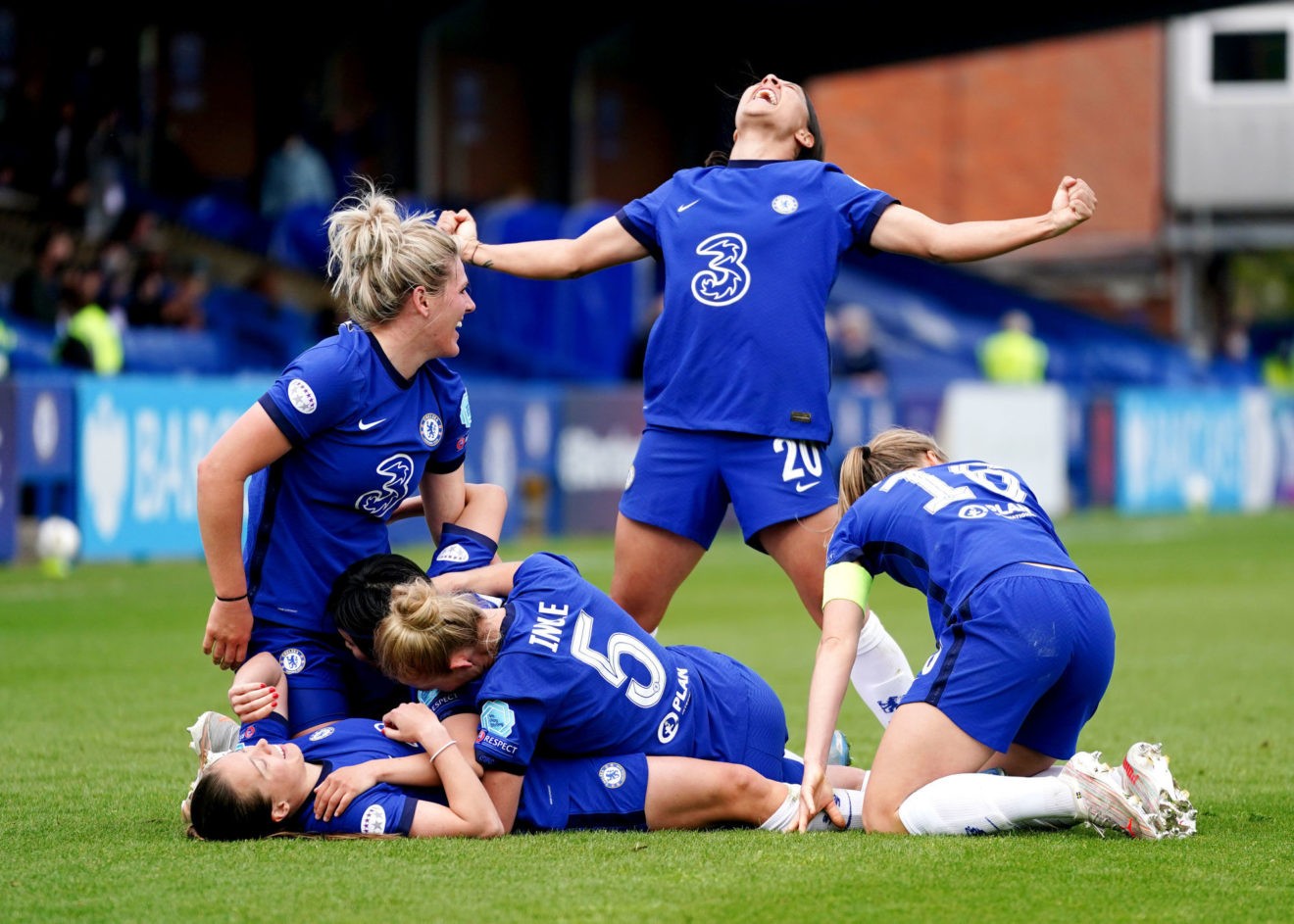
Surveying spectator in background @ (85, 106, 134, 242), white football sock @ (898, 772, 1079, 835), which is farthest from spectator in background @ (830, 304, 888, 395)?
white football sock @ (898, 772, 1079, 835)

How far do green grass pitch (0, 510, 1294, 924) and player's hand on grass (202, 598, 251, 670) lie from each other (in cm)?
48

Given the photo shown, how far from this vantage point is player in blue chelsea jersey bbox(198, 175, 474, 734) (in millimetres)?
4684

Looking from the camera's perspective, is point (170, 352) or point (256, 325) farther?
point (256, 325)

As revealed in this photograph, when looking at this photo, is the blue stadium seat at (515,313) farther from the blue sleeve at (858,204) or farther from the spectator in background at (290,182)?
the blue sleeve at (858,204)

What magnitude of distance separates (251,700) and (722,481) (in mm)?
1568

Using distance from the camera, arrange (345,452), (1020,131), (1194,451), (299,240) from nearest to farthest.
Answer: (345,452) < (299,240) < (1194,451) < (1020,131)

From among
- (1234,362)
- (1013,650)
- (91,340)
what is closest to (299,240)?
(91,340)

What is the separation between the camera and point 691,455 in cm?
530

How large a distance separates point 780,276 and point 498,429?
398 inches

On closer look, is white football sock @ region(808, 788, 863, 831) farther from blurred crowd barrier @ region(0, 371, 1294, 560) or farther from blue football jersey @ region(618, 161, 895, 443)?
blurred crowd barrier @ region(0, 371, 1294, 560)

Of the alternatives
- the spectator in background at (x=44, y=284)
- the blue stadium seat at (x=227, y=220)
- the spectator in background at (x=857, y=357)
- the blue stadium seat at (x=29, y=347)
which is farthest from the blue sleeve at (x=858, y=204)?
the blue stadium seat at (x=227, y=220)

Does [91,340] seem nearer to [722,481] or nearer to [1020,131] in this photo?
[722,481]

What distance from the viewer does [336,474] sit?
Result: 4.77 m

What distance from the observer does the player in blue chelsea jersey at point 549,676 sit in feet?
14.3
